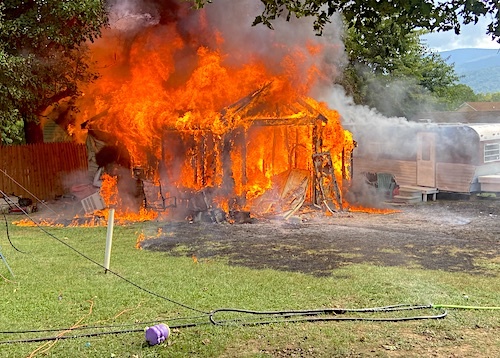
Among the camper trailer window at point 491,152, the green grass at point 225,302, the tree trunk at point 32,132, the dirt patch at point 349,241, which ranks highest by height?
the tree trunk at point 32,132

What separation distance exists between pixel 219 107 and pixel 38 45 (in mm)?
5904

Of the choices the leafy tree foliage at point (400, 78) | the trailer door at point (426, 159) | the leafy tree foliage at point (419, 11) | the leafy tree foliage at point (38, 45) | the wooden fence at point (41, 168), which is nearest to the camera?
the leafy tree foliage at point (419, 11)

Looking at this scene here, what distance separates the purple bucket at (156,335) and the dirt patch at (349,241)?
3553 millimetres

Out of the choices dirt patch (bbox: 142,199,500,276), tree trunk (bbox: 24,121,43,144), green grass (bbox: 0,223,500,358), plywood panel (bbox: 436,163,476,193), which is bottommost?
green grass (bbox: 0,223,500,358)

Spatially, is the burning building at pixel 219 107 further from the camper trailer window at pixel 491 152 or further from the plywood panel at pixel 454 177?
the camper trailer window at pixel 491 152

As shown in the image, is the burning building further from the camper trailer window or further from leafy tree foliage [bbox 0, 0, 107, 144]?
the camper trailer window

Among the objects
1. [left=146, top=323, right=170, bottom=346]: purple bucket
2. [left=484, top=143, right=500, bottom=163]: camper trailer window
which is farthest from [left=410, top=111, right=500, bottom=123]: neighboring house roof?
[left=146, top=323, right=170, bottom=346]: purple bucket

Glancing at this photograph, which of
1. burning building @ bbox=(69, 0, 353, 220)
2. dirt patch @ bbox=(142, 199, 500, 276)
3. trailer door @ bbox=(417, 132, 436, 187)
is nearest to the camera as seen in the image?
dirt patch @ bbox=(142, 199, 500, 276)

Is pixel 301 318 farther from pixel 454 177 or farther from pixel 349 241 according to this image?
pixel 454 177

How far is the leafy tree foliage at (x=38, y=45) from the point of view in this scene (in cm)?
1491

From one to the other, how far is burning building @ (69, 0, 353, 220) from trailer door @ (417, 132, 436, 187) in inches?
131

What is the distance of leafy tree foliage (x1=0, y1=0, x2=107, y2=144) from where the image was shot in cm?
1491

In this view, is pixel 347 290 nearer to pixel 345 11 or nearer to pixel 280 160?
pixel 345 11

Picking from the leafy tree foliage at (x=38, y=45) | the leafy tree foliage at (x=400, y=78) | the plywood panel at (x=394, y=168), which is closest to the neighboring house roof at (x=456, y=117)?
the leafy tree foliage at (x=400, y=78)
